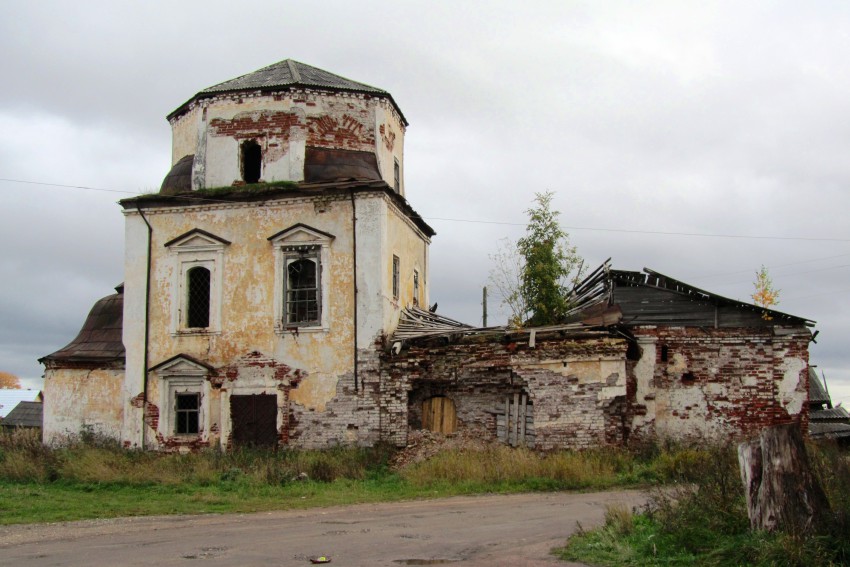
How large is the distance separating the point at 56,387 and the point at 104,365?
1.57m

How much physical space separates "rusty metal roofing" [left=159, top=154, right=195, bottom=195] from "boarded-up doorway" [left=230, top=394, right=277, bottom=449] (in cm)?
546

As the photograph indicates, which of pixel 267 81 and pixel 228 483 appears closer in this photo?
pixel 228 483

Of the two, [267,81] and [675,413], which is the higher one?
[267,81]

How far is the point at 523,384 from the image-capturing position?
719 inches

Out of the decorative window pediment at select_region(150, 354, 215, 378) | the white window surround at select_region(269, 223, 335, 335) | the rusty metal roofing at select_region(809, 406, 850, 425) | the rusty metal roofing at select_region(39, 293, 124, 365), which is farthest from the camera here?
the rusty metal roofing at select_region(809, 406, 850, 425)

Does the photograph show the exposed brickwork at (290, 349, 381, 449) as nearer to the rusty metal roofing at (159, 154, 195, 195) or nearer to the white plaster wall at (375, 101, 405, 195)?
the white plaster wall at (375, 101, 405, 195)

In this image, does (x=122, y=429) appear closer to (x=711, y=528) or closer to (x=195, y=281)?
(x=195, y=281)

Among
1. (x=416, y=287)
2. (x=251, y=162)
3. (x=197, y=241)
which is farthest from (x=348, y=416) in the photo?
(x=251, y=162)

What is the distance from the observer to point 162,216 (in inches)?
801

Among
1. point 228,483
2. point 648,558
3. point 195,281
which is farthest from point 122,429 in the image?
point 648,558

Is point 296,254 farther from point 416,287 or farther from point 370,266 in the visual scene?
point 416,287

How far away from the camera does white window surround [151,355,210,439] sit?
63.7 ft

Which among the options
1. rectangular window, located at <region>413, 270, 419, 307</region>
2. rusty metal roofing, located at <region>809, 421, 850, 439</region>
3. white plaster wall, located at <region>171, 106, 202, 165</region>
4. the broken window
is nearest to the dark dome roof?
white plaster wall, located at <region>171, 106, 202, 165</region>

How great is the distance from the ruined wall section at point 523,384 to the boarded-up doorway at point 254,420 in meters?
2.64
